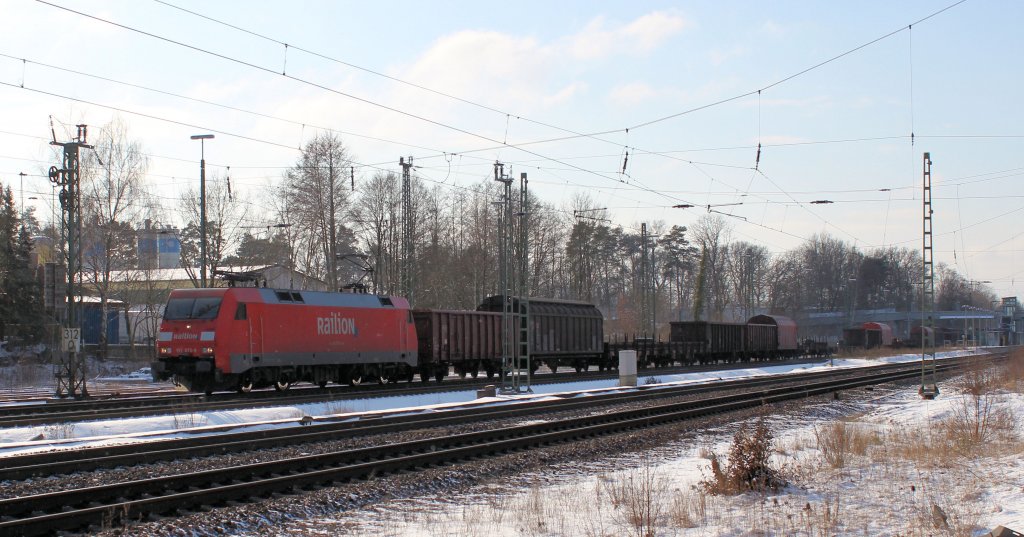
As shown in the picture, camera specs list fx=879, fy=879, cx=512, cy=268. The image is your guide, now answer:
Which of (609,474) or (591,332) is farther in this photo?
(591,332)

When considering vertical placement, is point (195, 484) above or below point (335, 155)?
below

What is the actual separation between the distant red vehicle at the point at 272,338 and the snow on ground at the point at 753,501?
44.7 ft

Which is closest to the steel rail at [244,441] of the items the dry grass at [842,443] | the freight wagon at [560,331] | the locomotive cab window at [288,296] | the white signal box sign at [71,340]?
the dry grass at [842,443]

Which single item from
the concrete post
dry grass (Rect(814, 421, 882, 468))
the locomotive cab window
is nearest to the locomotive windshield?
the locomotive cab window

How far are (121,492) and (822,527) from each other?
7.70 m

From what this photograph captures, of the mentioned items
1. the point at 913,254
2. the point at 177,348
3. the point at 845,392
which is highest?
the point at 913,254

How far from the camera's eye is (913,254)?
144000mm

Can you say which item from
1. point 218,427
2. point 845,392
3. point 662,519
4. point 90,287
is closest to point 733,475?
point 662,519

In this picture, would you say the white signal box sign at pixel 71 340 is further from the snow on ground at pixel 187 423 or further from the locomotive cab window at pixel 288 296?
the snow on ground at pixel 187 423

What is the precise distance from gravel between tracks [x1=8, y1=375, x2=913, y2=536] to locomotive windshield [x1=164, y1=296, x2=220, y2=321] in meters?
9.78

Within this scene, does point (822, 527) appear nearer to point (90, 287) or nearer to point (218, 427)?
point (218, 427)

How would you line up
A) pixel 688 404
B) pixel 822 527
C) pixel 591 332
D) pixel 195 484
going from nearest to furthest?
1. pixel 822 527
2. pixel 195 484
3. pixel 688 404
4. pixel 591 332

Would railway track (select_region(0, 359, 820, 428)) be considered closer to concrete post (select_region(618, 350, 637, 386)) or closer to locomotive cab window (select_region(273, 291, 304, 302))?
locomotive cab window (select_region(273, 291, 304, 302))

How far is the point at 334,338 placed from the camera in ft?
91.5
